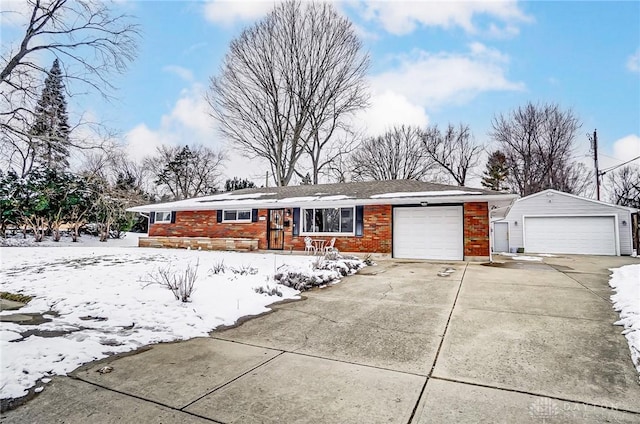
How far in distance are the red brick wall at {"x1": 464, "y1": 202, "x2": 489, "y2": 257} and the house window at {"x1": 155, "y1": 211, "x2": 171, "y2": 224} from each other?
1382cm

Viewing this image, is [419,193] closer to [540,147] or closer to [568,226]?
[568,226]

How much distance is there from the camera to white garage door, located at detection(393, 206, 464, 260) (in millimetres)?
11375

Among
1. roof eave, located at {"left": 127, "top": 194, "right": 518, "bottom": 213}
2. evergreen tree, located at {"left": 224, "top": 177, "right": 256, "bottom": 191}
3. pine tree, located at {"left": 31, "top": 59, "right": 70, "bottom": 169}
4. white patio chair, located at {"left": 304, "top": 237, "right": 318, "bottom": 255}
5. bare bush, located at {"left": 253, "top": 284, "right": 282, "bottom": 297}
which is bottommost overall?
bare bush, located at {"left": 253, "top": 284, "right": 282, "bottom": 297}

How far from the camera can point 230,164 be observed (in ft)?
107

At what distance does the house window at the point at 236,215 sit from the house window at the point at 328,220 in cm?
282

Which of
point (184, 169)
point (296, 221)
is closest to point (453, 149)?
point (296, 221)

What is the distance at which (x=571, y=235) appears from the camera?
16062 mm

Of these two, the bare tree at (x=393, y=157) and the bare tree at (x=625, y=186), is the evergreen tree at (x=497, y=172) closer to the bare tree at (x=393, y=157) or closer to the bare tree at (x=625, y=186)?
the bare tree at (x=393, y=157)

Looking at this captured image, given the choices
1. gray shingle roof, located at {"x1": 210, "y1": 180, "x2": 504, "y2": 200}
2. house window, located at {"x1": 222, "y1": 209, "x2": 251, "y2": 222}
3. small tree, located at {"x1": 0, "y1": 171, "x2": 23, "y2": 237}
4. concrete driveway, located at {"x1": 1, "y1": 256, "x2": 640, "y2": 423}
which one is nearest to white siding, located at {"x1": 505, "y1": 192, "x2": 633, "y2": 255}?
gray shingle roof, located at {"x1": 210, "y1": 180, "x2": 504, "y2": 200}

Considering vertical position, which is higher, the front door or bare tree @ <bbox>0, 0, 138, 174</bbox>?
bare tree @ <bbox>0, 0, 138, 174</bbox>

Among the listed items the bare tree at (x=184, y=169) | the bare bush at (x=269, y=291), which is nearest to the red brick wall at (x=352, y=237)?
the bare bush at (x=269, y=291)

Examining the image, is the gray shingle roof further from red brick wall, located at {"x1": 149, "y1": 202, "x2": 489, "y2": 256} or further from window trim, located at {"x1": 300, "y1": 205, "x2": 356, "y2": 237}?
red brick wall, located at {"x1": 149, "y1": 202, "x2": 489, "y2": 256}

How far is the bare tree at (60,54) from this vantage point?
25.4ft

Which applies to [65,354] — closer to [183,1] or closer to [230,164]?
[183,1]
